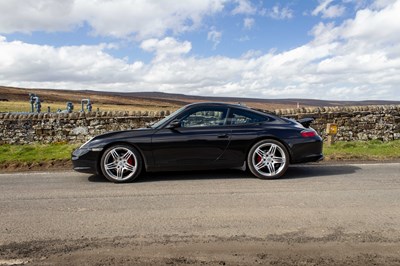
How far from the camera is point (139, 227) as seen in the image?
428 centimetres

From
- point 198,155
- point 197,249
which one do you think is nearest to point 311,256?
point 197,249

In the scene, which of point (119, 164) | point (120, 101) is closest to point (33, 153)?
point (119, 164)

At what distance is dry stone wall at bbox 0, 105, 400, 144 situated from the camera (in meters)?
12.8

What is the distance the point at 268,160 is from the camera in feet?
22.1

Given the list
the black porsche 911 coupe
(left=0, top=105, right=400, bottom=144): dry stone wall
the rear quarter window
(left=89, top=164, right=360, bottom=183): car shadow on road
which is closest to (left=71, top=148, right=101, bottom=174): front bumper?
the black porsche 911 coupe

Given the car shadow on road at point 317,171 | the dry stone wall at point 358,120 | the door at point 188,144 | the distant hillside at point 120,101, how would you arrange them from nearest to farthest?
1. the door at point 188,144
2. the car shadow on road at point 317,171
3. the dry stone wall at point 358,120
4. the distant hillside at point 120,101

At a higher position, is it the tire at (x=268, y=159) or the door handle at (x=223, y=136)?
the door handle at (x=223, y=136)

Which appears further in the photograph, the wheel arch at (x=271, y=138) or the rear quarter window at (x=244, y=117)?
the rear quarter window at (x=244, y=117)

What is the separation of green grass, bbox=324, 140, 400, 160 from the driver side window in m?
3.56

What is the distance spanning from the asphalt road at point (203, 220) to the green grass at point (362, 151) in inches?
93.4

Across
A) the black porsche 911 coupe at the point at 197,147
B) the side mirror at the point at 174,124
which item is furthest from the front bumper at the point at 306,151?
the side mirror at the point at 174,124

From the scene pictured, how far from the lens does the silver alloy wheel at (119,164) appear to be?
21.6ft

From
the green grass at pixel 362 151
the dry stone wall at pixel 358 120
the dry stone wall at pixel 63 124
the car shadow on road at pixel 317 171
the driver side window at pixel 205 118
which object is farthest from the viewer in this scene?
the dry stone wall at pixel 358 120

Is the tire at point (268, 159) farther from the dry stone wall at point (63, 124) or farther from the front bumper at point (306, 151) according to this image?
the dry stone wall at point (63, 124)
